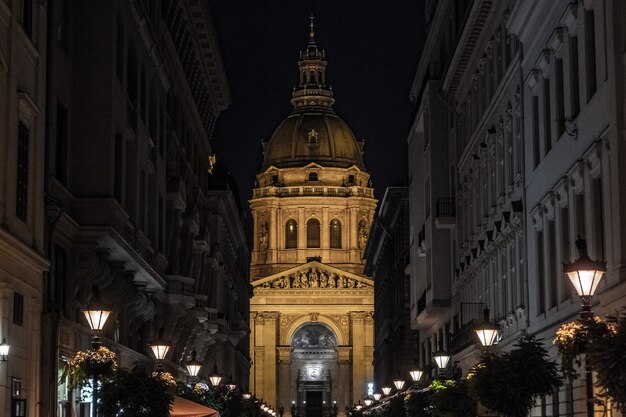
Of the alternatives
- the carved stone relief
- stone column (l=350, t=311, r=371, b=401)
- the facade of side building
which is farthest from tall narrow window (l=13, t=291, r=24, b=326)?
the carved stone relief

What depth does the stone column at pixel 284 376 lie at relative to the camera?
640ft

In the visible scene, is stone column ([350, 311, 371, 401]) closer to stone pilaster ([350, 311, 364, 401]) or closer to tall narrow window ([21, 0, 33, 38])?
stone pilaster ([350, 311, 364, 401])

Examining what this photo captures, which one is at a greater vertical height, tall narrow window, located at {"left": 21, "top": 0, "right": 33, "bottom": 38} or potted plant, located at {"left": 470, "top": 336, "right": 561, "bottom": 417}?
tall narrow window, located at {"left": 21, "top": 0, "right": 33, "bottom": 38}

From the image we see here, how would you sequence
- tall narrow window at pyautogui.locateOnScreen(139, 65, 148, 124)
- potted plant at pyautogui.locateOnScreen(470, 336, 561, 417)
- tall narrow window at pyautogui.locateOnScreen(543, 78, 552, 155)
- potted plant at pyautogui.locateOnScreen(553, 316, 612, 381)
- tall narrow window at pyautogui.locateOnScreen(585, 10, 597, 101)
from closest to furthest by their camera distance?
potted plant at pyautogui.locateOnScreen(553, 316, 612, 381) < potted plant at pyautogui.locateOnScreen(470, 336, 561, 417) < tall narrow window at pyautogui.locateOnScreen(585, 10, 597, 101) < tall narrow window at pyautogui.locateOnScreen(543, 78, 552, 155) < tall narrow window at pyautogui.locateOnScreen(139, 65, 148, 124)

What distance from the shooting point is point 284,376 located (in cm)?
19575

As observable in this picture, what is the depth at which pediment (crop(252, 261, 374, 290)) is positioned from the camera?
196 m

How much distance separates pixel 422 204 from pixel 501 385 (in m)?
43.4

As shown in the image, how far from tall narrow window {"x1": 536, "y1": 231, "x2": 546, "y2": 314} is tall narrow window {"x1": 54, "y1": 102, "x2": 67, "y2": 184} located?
1087 centimetres

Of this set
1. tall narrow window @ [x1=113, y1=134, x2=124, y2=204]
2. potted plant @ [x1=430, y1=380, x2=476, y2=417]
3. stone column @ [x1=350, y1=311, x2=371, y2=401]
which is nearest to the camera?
potted plant @ [x1=430, y1=380, x2=476, y2=417]

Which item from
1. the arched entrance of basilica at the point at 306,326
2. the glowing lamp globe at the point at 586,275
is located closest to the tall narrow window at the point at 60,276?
the glowing lamp globe at the point at 586,275

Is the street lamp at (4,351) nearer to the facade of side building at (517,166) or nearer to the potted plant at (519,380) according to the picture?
the potted plant at (519,380)

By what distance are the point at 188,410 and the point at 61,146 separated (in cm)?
699

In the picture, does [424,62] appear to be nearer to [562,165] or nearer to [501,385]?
[562,165]

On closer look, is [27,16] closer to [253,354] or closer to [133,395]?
[133,395]
